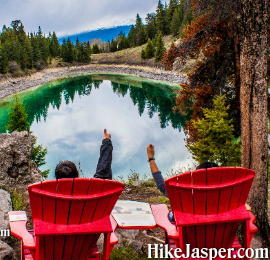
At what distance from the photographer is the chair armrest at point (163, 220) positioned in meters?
2.38

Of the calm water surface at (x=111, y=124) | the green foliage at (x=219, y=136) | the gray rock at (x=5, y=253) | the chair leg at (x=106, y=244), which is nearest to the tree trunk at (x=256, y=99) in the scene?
the chair leg at (x=106, y=244)

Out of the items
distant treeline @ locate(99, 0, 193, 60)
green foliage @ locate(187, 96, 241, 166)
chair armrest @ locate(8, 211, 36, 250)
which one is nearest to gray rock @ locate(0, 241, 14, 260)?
chair armrest @ locate(8, 211, 36, 250)

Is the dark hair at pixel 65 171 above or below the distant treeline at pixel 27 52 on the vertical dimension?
below

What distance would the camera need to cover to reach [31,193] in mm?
1975

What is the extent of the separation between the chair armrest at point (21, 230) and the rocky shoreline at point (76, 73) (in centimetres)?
4040

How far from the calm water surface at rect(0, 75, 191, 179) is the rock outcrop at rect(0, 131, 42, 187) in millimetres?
5712

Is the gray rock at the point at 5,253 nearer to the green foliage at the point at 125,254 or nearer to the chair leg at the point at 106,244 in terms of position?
the green foliage at the point at 125,254

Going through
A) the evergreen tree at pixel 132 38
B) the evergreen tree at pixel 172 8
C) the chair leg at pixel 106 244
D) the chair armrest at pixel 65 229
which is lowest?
the chair leg at pixel 106 244

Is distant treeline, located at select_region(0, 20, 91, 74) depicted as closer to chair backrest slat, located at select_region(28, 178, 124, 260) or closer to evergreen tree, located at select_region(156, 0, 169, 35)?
evergreen tree, located at select_region(156, 0, 169, 35)

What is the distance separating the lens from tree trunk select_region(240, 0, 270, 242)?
12.4 ft

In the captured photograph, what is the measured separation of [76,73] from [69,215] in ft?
250

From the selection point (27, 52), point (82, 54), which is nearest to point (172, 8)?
point (82, 54)

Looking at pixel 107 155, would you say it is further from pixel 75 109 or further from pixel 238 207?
pixel 75 109

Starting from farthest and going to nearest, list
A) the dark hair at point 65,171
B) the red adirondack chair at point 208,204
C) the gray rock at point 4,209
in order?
the gray rock at point 4,209, the dark hair at point 65,171, the red adirondack chair at point 208,204
